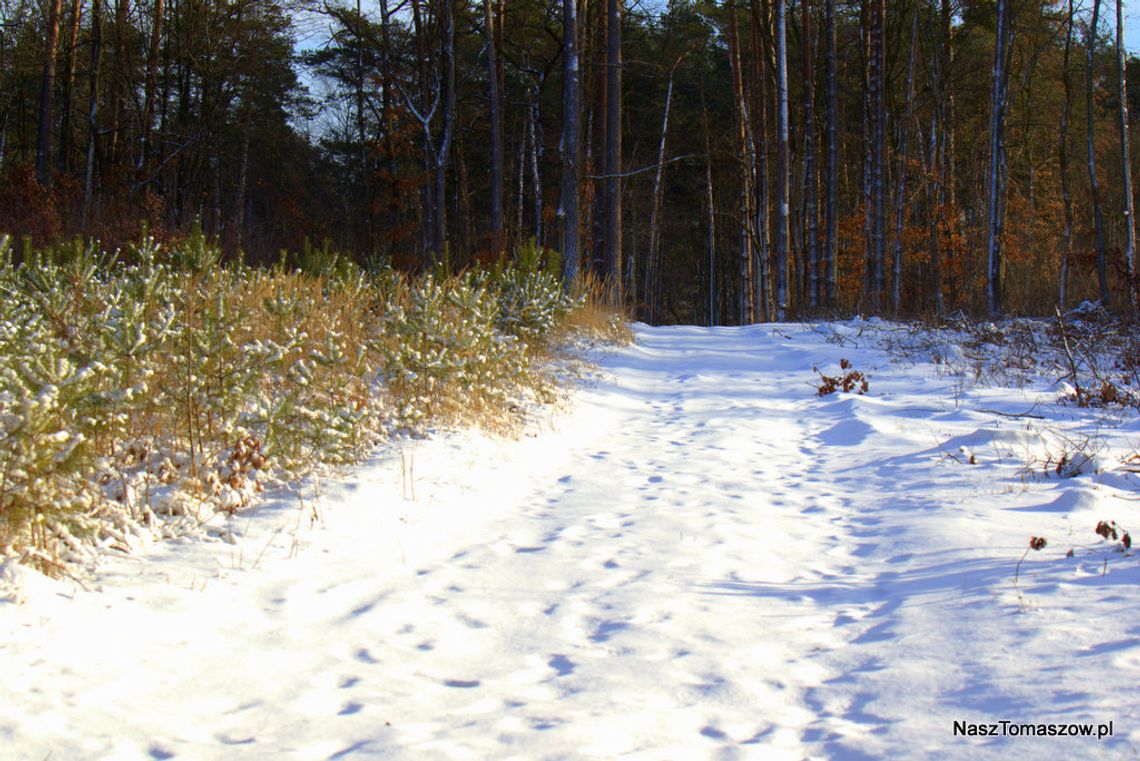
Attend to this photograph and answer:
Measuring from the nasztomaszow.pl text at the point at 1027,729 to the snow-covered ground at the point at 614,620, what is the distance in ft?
0.05

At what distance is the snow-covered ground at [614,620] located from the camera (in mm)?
2041

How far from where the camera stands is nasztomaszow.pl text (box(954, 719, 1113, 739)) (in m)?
1.90

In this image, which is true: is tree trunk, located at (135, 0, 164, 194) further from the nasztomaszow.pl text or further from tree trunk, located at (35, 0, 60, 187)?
the nasztomaszow.pl text

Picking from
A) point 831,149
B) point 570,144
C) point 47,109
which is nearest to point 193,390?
point 570,144

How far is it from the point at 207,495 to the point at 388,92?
78.2 ft

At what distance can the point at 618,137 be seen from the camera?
15.5 m

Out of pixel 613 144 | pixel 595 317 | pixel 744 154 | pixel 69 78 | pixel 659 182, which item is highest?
pixel 69 78

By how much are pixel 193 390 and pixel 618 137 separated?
40.3 feet

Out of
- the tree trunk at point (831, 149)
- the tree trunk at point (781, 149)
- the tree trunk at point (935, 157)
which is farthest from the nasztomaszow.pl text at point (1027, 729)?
the tree trunk at point (935, 157)

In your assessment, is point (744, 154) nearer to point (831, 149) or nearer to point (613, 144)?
point (831, 149)

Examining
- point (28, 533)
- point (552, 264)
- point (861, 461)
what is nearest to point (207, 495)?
point (28, 533)

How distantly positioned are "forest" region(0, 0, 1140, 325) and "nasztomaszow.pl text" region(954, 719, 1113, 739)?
11570mm

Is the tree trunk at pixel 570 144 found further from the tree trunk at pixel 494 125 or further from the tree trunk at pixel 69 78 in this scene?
the tree trunk at pixel 69 78

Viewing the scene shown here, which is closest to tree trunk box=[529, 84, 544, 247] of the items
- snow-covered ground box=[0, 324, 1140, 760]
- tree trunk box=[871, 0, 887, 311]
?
tree trunk box=[871, 0, 887, 311]
